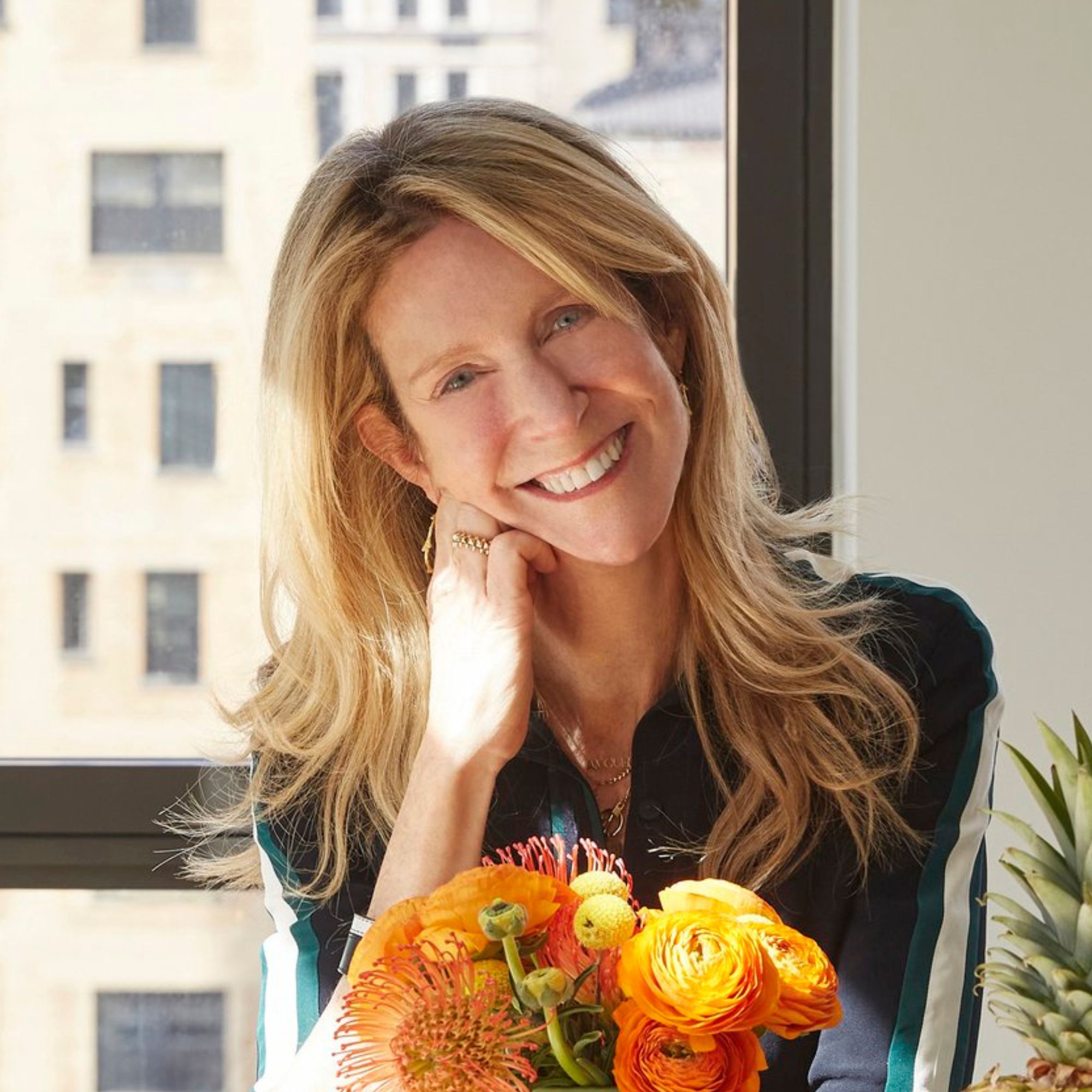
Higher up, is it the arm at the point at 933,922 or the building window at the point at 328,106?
the building window at the point at 328,106

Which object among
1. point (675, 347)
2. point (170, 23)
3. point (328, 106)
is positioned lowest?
point (675, 347)

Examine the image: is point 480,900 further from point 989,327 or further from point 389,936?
point 989,327

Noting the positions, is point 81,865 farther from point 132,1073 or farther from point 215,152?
point 215,152

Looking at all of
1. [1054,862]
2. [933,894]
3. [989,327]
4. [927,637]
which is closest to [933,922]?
[933,894]

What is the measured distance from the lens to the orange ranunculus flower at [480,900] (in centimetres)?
79

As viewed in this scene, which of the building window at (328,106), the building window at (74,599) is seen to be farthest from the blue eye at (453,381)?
the building window at (74,599)

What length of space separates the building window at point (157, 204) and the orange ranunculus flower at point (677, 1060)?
157 centimetres

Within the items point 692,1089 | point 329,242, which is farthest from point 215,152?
point 692,1089

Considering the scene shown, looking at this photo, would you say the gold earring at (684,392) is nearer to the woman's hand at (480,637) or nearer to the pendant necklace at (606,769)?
the woman's hand at (480,637)

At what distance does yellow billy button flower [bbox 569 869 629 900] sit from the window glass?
133cm

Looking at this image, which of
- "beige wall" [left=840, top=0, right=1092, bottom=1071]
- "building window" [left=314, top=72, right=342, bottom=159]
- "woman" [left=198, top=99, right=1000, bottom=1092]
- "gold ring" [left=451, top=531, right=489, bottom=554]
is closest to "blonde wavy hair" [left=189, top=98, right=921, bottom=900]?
"woman" [left=198, top=99, right=1000, bottom=1092]

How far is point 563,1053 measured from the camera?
80 cm

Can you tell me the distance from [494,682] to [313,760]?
0.26 m

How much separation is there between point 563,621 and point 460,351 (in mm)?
338
